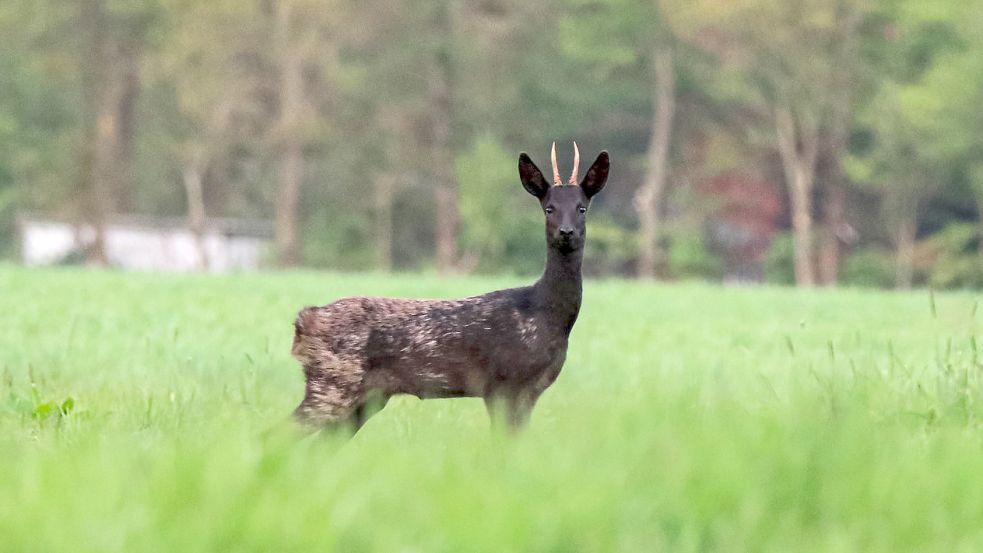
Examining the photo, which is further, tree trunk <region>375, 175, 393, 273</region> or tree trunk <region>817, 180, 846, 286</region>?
tree trunk <region>375, 175, 393, 273</region>

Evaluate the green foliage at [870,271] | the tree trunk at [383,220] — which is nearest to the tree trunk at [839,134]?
the green foliage at [870,271]

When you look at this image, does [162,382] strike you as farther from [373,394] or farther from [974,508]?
[974,508]

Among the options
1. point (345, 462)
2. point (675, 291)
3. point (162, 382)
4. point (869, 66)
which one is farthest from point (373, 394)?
point (869, 66)

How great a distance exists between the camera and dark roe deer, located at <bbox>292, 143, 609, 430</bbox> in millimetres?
6332

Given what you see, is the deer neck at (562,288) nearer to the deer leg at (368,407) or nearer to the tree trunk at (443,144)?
the deer leg at (368,407)

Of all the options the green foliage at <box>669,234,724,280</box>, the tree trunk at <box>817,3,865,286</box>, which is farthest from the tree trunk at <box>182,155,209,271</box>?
the tree trunk at <box>817,3,865,286</box>

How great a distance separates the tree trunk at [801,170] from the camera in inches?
1909

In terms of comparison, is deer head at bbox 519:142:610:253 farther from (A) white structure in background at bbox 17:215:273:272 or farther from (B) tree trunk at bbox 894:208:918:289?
Result: (A) white structure in background at bbox 17:215:273:272

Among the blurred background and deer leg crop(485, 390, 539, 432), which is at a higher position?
the blurred background

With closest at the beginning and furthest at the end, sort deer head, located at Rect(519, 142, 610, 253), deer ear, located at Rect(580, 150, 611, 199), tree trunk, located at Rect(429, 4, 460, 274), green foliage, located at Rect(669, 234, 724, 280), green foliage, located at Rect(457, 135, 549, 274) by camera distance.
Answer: deer head, located at Rect(519, 142, 610, 253)
deer ear, located at Rect(580, 150, 611, 199)
green foliage, located at Rect(457, 135, 549, 274)
green foliage, located at Rect(669, 234, 724, 280)
tree trunk, located at Rect(429, 4, 460, 274)

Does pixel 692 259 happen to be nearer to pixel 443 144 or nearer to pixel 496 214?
pixel 496 214

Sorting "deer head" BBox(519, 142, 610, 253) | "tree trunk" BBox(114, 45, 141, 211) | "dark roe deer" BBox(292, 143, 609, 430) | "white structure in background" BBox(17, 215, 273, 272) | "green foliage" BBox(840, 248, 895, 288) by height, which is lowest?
"green foliage" BBox(840, 248, 895, 288)

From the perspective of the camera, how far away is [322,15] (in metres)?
47.9

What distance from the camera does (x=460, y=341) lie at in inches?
253
